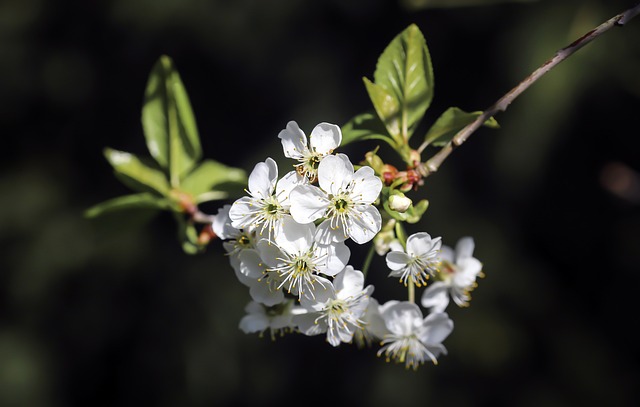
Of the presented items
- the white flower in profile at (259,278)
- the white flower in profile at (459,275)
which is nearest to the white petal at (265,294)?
the white flower in profile at (259,278)

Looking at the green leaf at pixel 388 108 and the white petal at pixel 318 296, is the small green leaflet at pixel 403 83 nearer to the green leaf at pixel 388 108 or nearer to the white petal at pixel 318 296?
the green leaf at pixel 388 108

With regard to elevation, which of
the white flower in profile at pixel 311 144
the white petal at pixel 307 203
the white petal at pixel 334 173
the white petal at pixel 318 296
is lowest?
the white petal at pixel 318 296

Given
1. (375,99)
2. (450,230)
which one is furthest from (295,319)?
(450,230)

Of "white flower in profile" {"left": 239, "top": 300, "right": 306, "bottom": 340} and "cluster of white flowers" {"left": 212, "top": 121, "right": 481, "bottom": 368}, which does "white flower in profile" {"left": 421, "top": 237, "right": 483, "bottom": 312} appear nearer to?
"cluster of white flowers" {"left": 212, "top": 121, "right": 481, "bottom": 368}

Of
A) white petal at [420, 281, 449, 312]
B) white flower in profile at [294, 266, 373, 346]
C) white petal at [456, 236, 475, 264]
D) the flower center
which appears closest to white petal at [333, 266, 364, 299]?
white flower in profile at [294, 266, 373, 346]

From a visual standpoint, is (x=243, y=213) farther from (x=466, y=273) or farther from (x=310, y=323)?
(x=466, y=273)

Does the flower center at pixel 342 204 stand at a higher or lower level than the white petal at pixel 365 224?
higher

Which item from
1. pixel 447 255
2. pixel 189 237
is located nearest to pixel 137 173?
pixel 189 237
